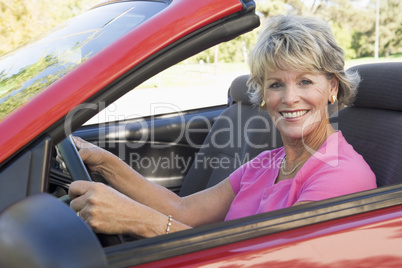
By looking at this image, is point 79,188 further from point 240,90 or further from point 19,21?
point 19,21

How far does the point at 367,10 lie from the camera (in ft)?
93.2

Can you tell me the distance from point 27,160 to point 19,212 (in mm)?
215

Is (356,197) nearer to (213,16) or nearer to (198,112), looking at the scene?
(213,16)

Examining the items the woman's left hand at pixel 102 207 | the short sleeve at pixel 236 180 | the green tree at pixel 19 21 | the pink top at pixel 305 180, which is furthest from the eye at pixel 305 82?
the green tree at pixel 19 21

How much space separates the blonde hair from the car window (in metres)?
0.23

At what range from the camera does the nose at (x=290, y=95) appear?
1867mm

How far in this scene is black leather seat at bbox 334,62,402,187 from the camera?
177cm

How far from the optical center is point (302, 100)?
6.16 ft

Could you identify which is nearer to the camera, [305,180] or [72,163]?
[72,163]

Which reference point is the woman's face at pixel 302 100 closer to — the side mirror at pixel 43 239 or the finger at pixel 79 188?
the finger at pixel 79 188

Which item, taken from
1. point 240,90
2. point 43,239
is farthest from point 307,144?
point 43,239

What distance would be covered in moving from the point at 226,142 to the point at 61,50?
1629 millimetres

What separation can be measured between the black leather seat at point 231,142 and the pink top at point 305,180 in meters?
0.46

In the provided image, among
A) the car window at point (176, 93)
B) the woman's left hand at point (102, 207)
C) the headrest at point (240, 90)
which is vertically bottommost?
the car window at point (176, 93)
